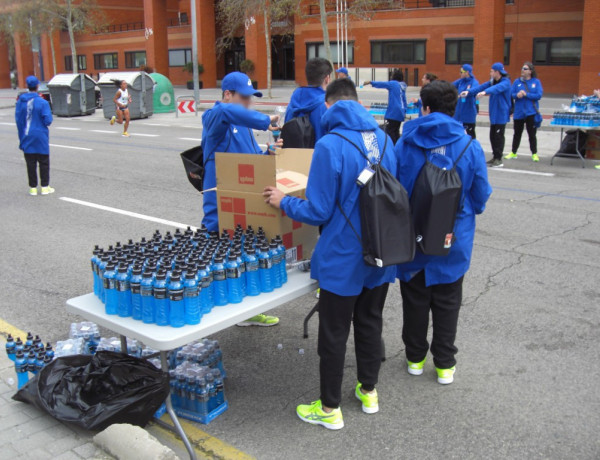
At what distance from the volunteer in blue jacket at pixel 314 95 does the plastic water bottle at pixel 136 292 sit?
8.65 ft

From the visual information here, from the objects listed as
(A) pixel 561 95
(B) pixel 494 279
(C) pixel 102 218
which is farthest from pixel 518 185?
(A) pixel 561 95

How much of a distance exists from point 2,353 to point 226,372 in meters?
1.85

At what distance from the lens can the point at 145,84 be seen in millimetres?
27859

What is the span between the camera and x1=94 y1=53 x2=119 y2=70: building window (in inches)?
2124

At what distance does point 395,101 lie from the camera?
13.9 metres

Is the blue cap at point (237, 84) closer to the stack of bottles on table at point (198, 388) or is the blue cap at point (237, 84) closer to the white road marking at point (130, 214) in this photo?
the stack of bottles on table at point (198, 388)

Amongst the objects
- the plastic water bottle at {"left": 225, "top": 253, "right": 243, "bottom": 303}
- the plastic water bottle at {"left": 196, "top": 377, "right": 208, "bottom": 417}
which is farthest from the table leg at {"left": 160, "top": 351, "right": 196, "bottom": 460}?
the plastic water bottle at {"left": 225, "top": 253, "right": 243, "bottom": 303}

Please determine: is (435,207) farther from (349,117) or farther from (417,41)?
(417,41)

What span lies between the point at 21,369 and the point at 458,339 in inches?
131

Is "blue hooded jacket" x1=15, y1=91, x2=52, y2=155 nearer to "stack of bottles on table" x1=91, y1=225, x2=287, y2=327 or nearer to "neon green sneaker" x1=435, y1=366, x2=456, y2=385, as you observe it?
"stack of bottles on table" x1=91, y1=225, x2=287, y2=327

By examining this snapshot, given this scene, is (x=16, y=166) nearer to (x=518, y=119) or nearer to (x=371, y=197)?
(x=518, y=119)

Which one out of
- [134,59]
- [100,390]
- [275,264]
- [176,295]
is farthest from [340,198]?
[134,59]

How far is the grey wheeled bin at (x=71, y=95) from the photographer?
29328 mm

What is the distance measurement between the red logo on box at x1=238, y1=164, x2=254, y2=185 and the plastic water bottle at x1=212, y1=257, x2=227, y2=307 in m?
0.69
